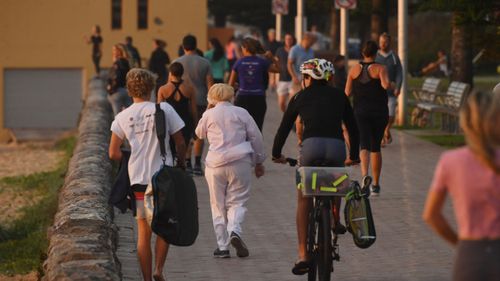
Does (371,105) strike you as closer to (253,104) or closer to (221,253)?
(253,104)

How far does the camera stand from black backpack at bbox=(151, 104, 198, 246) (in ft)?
33.4

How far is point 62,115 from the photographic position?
65000 mm

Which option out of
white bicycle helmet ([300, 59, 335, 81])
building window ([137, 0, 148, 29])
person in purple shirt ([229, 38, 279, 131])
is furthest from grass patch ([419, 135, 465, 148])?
building window ([137, 0, 148, 29])

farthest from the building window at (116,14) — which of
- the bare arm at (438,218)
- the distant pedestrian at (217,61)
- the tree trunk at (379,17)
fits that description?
the bare arm at (438,218)

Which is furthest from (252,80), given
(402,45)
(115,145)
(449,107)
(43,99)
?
(43,99)

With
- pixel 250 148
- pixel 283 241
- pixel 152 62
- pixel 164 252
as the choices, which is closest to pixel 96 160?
pixel 283 241

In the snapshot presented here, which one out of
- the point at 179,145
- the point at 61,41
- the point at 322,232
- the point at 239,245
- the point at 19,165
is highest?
the point at 61,41

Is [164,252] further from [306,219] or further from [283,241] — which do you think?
[283,241]

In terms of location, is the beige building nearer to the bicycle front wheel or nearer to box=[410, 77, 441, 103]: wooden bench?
box=[410, 77, 441, 103]: wooden bench

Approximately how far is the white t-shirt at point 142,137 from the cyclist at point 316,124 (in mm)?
832

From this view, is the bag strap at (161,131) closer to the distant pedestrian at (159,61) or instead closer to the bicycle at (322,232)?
the bicycle at (322,232)

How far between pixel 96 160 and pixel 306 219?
727 centimetres

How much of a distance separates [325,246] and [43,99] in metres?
55.0

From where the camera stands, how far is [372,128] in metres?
16.1
